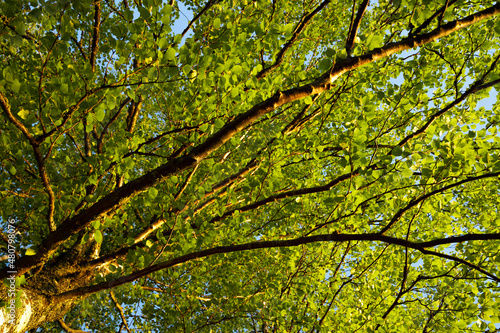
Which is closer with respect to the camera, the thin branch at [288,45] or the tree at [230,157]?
the tree at [230,157]

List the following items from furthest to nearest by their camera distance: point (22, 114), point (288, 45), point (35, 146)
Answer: point (288, 45) < point (35, 146) < point (22, 114)

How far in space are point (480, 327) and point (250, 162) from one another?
3.48 metres

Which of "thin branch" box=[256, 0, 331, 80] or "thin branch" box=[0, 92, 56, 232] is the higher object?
"thin branch" box=[256, 0, 331, 80]

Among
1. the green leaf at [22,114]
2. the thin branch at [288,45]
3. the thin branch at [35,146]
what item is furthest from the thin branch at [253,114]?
the thin branch at [288,45]

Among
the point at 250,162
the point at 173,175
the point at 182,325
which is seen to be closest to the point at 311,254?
the point at 250,162

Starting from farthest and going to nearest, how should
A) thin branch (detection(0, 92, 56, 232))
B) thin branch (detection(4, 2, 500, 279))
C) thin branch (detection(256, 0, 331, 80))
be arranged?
thin branch (detection(256, 0, 331, 80)) < thin branch (detection(4, 2, 500, 279)) < thin branch (detection(0, 92, 56, 232))

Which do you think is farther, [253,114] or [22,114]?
[253,114]

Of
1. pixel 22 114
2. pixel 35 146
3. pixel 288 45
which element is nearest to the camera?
pixel 22 114

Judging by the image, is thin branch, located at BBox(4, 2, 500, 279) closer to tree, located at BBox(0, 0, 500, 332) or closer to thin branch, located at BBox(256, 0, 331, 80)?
tree, located at BBox(0, 0, 500, 332)

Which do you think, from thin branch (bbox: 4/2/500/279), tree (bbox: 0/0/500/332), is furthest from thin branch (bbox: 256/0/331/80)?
thin branch (bbox: 4/2/500/279)

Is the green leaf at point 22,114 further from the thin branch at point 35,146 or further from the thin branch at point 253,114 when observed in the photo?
the thin branch at point 253,114

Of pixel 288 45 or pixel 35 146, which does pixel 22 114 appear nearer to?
pixel 35 146

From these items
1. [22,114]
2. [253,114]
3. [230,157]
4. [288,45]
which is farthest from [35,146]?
[288,45]

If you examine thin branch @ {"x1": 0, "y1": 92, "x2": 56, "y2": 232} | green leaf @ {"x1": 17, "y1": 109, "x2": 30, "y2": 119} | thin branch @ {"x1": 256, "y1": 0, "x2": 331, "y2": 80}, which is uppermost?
thin branch @ {"x1": 256, "y1": 0, "x2": 331, "y2": 80}
